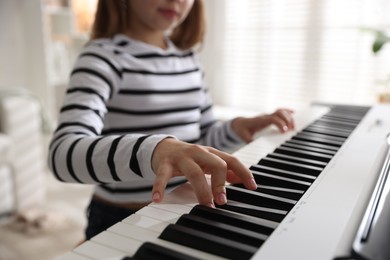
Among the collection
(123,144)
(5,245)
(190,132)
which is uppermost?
(123,144)

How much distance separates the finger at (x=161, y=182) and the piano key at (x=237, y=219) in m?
0.05

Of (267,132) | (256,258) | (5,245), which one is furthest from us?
(5,245)

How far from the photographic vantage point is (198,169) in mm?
478

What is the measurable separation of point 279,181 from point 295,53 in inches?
85.2

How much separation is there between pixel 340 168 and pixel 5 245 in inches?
69.6

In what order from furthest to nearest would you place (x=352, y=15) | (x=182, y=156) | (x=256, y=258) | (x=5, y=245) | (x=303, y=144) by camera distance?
(x=352, y=15)
(x=5, y=245)
(x=303, y=144)
(x=182, y=156)
(x=256, y=258)

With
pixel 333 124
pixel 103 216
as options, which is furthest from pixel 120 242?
pixel 333 124

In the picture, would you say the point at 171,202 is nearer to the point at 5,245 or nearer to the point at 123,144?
the point at 123,144

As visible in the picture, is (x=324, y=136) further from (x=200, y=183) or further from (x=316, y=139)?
(x=200, y=183)

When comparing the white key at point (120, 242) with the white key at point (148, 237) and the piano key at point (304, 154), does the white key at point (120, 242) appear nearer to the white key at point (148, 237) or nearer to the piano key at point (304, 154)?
the white key at point (148, 237)

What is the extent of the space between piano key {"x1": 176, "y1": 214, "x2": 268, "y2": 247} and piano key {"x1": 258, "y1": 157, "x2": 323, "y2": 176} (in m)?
0.23

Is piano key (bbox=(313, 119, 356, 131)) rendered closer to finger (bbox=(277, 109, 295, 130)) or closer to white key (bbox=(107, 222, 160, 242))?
finger (bbox=(277, 109, 295, 130))

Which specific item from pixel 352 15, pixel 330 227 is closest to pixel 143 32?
pixel 330 227

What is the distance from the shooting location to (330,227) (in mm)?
429
